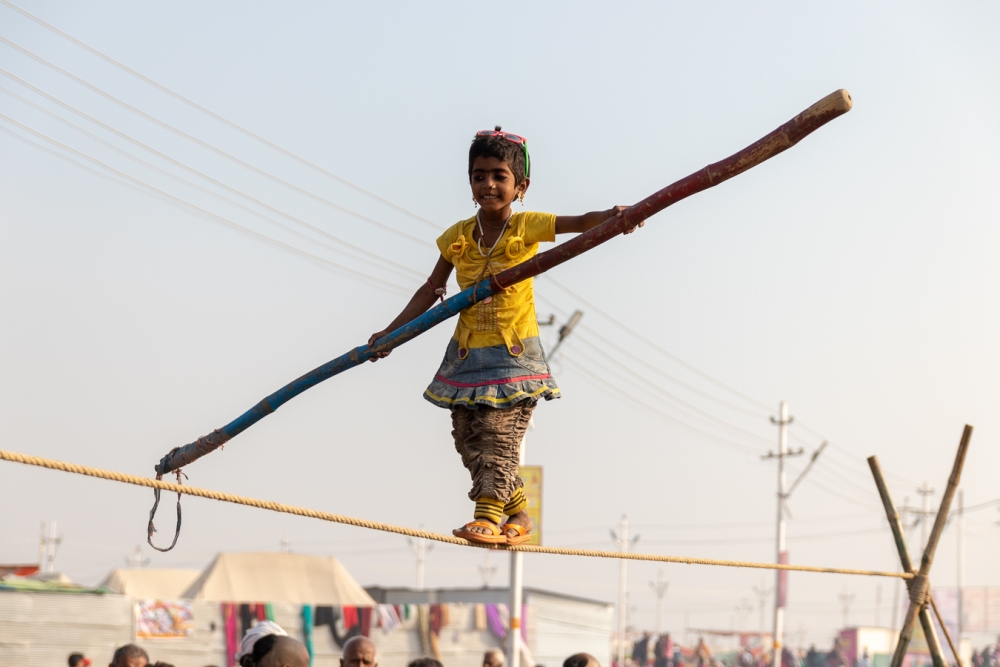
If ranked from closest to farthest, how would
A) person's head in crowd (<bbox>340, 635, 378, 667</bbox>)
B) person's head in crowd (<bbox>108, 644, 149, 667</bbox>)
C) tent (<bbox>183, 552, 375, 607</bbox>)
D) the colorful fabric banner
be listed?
1. person's head in crowd (<bbox>340, 635, 378, 667</bbox>)
2. person's head in crowd (<bbox>108, 644, 149, 667</bbox>)
3. the colorful fabric banner
4. tent (<bbox>183, 552, 375, 607</bbox>)

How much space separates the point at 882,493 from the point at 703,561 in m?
2.32

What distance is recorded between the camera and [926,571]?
638 centimetres

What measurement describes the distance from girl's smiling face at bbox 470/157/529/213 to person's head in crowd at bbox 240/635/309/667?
5.49 ft

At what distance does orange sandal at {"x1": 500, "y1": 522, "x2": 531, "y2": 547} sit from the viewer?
13.5 ft

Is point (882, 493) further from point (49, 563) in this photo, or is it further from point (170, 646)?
point (49, 563)

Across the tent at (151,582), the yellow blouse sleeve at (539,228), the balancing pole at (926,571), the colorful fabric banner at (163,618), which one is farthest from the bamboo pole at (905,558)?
the tent at (151,582)

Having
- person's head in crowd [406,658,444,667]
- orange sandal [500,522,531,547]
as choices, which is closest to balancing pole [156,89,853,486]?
orange sandal [500,522,531,547]

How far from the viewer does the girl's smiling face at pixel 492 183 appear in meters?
3.99

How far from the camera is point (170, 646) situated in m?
16.1

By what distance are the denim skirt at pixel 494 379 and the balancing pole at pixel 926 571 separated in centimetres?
323

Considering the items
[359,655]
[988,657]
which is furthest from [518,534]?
[988,657]

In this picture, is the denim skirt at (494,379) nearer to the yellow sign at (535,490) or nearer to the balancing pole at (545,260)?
the balancing pole at (545,260)

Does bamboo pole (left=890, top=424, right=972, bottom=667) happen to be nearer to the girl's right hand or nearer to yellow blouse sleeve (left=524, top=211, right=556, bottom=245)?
yellow blouse sleeve (left=524, top=211, right=556, bottom=245)

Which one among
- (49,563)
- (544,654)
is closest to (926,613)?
(544,654)
